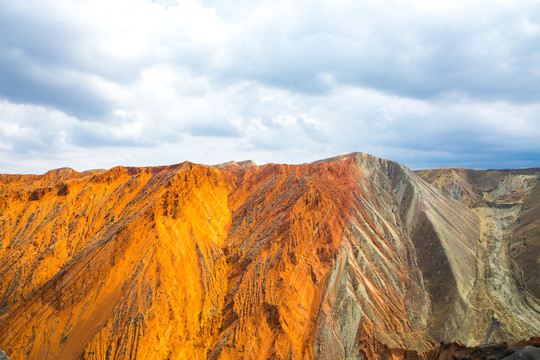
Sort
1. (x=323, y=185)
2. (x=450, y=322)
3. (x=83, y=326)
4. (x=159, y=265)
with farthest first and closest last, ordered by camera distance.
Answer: (x=323, y=185), (x=450, y=322), (x=159, y=265), (x=83, y=326)

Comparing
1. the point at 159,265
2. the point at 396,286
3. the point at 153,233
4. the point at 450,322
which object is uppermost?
the point at 153,233

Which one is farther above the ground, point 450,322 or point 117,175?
point 117,175

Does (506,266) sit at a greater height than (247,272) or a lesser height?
lesser

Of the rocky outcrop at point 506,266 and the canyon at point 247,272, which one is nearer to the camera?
the canyon at point 247,272

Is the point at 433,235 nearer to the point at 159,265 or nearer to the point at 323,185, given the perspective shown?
the point at 323,185

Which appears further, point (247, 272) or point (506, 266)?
point (506, 266)

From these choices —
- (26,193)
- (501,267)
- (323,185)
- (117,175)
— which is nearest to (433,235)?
(501,267)

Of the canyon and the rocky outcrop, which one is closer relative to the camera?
the canyon

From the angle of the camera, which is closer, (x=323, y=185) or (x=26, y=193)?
(x=26, y=193)
